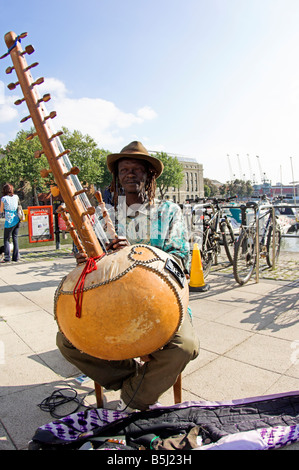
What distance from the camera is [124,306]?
5.20ft

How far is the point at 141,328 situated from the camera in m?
1.63

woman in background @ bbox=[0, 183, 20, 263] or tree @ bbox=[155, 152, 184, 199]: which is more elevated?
tree @ bbox=[155, 152, 184, 199]

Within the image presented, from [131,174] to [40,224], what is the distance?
8.57 metres

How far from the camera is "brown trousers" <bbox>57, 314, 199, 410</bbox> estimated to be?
2.03 m

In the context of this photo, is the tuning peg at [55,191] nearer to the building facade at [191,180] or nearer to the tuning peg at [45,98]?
the tuning peg at [45,98]

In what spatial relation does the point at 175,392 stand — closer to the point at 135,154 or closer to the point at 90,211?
the point at 90,211

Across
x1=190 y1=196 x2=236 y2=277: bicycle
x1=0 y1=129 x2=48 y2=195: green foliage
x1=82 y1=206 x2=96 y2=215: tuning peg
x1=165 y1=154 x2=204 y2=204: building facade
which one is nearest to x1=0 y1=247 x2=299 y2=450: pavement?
x1=190 y1=196 x2=236 y2=277: bicycle

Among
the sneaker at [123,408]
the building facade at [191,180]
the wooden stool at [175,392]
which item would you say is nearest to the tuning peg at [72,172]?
the wooden stool at [175,392]

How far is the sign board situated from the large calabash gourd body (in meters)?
9.14

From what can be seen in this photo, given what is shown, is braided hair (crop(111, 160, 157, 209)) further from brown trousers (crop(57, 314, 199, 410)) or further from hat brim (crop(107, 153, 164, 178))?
brown trousers (crop(57, 314, 199, 410))

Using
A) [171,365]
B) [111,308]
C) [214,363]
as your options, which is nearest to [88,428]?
[171,365]

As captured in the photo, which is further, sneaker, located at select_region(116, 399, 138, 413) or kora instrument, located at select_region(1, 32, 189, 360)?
sneaker, located at select_region(116, 399, 138, 413)

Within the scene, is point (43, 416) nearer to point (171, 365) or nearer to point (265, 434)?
point (171, 365)

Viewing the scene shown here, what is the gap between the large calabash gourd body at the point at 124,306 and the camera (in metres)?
1.60
